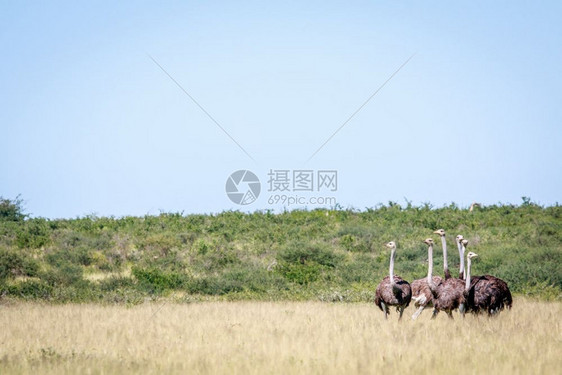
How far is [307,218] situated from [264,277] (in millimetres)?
13880

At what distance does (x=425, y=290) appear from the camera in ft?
55.3

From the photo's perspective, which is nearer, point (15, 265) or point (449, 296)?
point (449, 296)

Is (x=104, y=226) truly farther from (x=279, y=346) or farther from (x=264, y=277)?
(x=279, y=346)

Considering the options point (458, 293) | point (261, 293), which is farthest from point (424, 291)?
point (261, 293)

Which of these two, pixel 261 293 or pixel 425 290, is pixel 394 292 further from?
pixel 261 293

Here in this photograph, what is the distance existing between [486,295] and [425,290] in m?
1.67

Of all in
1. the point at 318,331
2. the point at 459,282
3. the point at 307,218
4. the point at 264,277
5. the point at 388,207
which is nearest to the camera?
the point at 318,331

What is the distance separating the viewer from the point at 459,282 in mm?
15633

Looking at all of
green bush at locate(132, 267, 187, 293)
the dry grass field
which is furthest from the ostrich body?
green bush at locate(132, 267, 187, 293)

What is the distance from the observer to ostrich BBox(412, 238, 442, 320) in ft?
51.4

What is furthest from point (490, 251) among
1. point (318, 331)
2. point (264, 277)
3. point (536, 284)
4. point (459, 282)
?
point (318, 331)

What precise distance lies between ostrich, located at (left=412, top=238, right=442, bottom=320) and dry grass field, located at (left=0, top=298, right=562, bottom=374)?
0.38m

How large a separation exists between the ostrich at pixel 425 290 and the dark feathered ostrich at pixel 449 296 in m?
0.15

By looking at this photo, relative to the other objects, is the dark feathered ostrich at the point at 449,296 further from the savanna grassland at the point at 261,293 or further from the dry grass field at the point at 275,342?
the dry grass field at the point at 275,342
